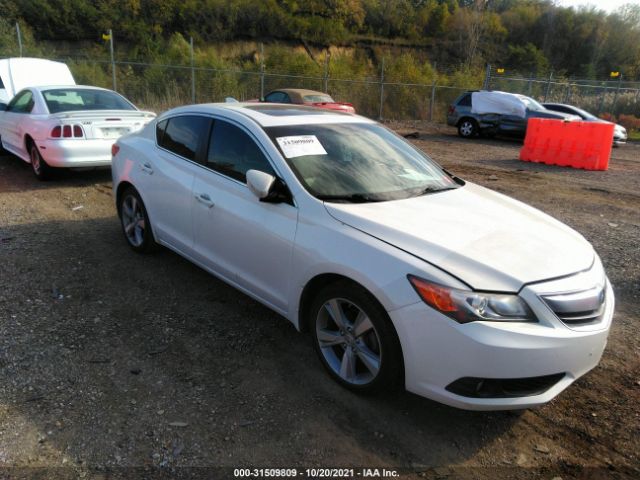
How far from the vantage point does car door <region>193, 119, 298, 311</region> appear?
334cm

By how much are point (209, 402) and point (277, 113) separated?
2.32 meters

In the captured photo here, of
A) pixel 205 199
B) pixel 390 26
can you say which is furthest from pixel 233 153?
pixel 390 26

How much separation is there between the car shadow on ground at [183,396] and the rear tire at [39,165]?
394 cm

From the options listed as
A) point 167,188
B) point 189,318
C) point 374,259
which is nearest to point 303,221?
point 374,259

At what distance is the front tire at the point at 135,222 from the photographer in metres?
4.92

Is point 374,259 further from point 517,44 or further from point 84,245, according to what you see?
point 517,44

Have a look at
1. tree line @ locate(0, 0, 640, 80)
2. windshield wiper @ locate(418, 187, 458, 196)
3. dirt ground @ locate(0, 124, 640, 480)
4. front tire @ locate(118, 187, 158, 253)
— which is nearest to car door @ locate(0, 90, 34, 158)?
front tire @ locate(118, 187, 158, 253)

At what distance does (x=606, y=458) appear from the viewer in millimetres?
2672

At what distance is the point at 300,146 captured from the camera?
3617 millimetres

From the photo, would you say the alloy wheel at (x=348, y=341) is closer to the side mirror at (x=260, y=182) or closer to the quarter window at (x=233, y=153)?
the side mirror at (x=260, y=182)

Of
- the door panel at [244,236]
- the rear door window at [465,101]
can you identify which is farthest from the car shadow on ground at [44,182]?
the rear door window at [465,101]

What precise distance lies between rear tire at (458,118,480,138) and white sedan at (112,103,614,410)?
15490 mm

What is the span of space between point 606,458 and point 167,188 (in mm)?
3715

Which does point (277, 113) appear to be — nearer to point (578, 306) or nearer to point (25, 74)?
point (578, 306)
